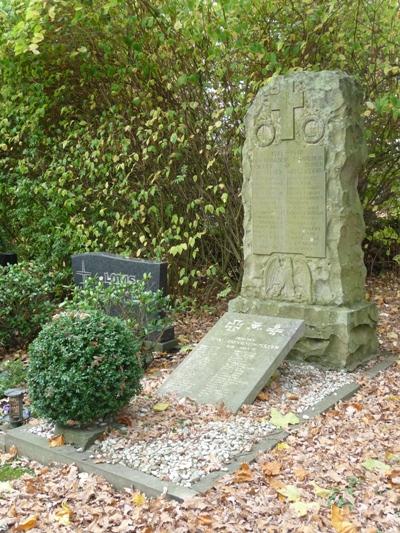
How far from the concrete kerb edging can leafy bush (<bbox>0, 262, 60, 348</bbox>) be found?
268cm

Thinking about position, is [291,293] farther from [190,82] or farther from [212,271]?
[190,82]

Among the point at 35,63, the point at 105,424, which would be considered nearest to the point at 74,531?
the point at 105,424

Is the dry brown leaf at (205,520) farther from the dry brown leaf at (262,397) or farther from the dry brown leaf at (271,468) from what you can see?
the dry brown leaf at (262,397)

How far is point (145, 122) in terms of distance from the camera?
8.44 metres

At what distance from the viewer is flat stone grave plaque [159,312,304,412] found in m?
4.88

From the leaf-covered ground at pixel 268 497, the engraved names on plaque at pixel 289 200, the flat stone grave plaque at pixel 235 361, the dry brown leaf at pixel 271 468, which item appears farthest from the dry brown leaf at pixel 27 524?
Answer: the engraved names on plaque at pixel 289 200

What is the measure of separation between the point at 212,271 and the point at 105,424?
13.0 ft

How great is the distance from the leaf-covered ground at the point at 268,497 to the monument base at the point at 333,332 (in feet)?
4.40

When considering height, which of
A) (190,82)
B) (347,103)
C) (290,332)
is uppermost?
(190,82)

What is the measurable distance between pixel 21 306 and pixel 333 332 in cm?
370

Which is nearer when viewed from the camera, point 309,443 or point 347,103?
point 309,443

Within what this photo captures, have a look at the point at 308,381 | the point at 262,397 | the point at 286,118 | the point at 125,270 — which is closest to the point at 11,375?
the point at 125,270

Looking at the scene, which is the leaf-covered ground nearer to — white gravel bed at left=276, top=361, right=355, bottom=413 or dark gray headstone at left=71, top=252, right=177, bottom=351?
white gravel bed at left=276, top=361, right=355, bottom=413

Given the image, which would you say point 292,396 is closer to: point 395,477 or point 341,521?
A: point 395,477
